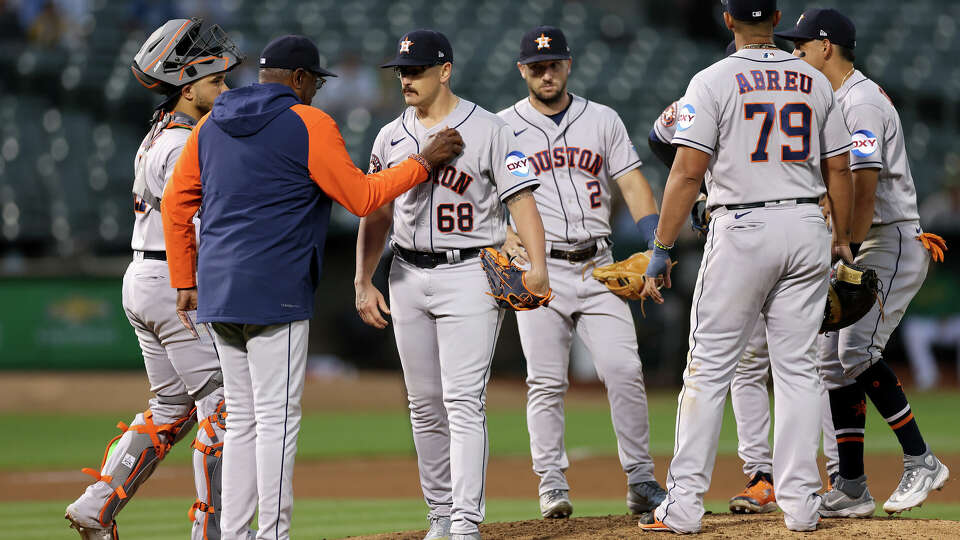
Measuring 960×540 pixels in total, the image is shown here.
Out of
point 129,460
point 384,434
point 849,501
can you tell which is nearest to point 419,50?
point 129,460

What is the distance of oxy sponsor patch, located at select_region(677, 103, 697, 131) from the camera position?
Answer: 14.9ft

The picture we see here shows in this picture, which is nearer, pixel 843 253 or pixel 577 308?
pixel 843 253

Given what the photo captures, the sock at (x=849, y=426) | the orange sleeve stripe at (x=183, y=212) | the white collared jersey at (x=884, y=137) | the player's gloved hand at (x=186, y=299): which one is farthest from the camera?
the sock at (x=849, y=426)

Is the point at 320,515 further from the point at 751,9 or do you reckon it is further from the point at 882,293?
the point at 751,9

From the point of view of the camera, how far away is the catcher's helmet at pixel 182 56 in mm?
4973

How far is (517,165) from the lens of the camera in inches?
189

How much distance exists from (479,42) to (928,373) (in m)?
8.79

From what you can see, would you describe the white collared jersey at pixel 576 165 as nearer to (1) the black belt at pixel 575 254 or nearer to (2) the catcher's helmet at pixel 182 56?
(1) the black belt at pixel 575 254

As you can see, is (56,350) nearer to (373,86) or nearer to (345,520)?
(373,86)

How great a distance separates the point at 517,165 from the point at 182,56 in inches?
61.9

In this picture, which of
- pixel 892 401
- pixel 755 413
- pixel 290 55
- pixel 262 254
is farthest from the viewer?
pixel 755 413

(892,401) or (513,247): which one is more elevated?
(513,247)

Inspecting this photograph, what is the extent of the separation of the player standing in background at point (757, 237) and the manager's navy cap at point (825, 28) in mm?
749

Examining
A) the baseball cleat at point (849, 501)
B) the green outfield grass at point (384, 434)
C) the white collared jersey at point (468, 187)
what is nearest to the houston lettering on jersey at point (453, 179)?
the white collared jersey at point (468, 187)
